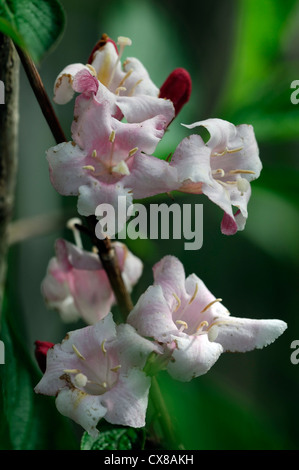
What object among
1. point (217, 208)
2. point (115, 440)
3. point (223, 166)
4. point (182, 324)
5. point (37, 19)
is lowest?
point (217, 208)

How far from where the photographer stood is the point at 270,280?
5.58 feet

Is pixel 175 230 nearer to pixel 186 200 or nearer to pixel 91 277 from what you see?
pixel 91 277

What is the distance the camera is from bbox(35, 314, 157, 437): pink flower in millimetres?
393

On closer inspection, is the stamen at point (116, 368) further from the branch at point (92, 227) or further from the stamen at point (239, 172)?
the stamen at point (239, 172)

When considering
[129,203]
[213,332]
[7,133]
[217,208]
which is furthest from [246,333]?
[217,208]

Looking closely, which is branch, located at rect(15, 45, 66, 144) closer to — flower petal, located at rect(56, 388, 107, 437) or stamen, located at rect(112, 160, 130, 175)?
stamen, located at rect(112, 160, 130, 175)

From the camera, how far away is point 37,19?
42cm

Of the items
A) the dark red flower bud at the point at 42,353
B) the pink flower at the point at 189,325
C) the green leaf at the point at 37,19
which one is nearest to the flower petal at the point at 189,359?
the pink flower at the point at 189,325

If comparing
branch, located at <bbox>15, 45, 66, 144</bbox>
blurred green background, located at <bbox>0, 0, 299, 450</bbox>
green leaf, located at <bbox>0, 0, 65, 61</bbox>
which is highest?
green leaf, located at <bbox>0, 0, 65, 61</bbox>

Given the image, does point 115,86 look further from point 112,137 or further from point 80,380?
point 80,380

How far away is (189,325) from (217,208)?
106 cm

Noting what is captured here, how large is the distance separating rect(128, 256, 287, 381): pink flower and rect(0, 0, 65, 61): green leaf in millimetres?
174

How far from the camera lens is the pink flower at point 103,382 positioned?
0.39 metres

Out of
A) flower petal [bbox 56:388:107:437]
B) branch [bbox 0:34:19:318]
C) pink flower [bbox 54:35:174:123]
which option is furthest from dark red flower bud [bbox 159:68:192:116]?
flower petal [bbox 56:388:107:437]
